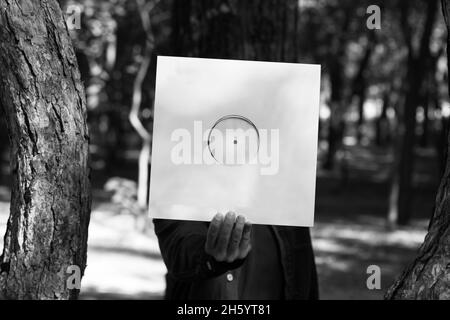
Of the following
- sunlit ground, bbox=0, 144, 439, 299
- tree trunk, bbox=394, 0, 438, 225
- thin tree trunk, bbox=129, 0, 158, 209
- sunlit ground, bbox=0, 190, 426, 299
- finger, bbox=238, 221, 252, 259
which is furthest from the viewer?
tree trunk, bbox=394, 0, 438, 225

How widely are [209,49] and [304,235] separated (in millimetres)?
1607

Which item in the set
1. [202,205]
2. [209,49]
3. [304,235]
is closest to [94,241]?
[209,49]

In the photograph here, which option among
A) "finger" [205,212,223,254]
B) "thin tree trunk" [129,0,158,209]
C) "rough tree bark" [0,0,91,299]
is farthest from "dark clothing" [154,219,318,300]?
"thin tree trunk" [129,0,158,209]

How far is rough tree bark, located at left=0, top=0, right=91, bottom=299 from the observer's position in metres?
2.12

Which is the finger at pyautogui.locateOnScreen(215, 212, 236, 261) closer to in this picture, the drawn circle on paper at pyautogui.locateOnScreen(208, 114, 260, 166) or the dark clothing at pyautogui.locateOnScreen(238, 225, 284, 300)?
the drawn circle on paper at pyautogui.locateOnScreen(208, 114, 260, 166)

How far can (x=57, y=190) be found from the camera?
215 cm

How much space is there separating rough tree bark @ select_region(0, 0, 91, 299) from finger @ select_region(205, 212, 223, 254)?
399mm

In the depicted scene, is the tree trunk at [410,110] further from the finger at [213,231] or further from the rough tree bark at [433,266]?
the rough tree bark at [433,266]

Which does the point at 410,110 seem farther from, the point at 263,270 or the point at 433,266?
the point at 433,266

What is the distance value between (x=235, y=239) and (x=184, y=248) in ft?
1.92

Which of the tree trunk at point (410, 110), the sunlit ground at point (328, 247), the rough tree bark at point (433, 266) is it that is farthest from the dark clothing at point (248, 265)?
the tree trunk at point (410, 110)

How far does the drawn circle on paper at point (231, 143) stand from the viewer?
7.28 ft
